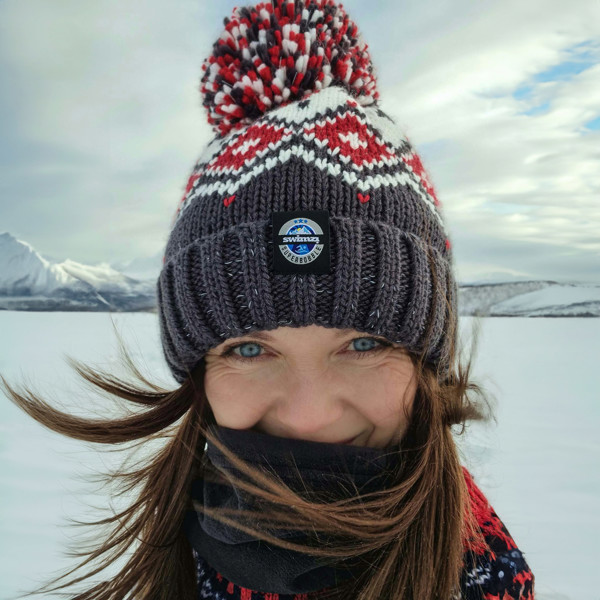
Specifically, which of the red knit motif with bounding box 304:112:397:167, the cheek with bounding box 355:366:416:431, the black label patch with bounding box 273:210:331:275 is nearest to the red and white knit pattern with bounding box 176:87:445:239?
the red knit motif with bounding box 304:112:397:167

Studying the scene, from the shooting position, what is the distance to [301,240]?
3.25ft

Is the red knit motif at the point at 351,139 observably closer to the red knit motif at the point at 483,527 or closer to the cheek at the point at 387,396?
the cheek at the point at 387,396

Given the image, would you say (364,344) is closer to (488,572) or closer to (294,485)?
(294,485)

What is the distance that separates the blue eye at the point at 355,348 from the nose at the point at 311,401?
0.10 m

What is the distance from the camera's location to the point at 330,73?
1.26 meters

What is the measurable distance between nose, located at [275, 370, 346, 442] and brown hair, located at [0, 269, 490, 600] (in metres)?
0.15

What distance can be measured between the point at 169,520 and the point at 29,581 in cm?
136

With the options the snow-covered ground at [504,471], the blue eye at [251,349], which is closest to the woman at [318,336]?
the blue eye at [251,349]

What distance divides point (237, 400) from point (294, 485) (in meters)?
0.24

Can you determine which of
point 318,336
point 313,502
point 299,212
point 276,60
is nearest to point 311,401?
point 318,336

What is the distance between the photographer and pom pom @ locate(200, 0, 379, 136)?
1189mm

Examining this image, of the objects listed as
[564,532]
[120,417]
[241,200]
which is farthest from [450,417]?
[564,532]

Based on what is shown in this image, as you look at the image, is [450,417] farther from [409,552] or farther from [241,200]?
[241,200]

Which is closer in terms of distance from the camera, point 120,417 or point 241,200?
point 241,200
